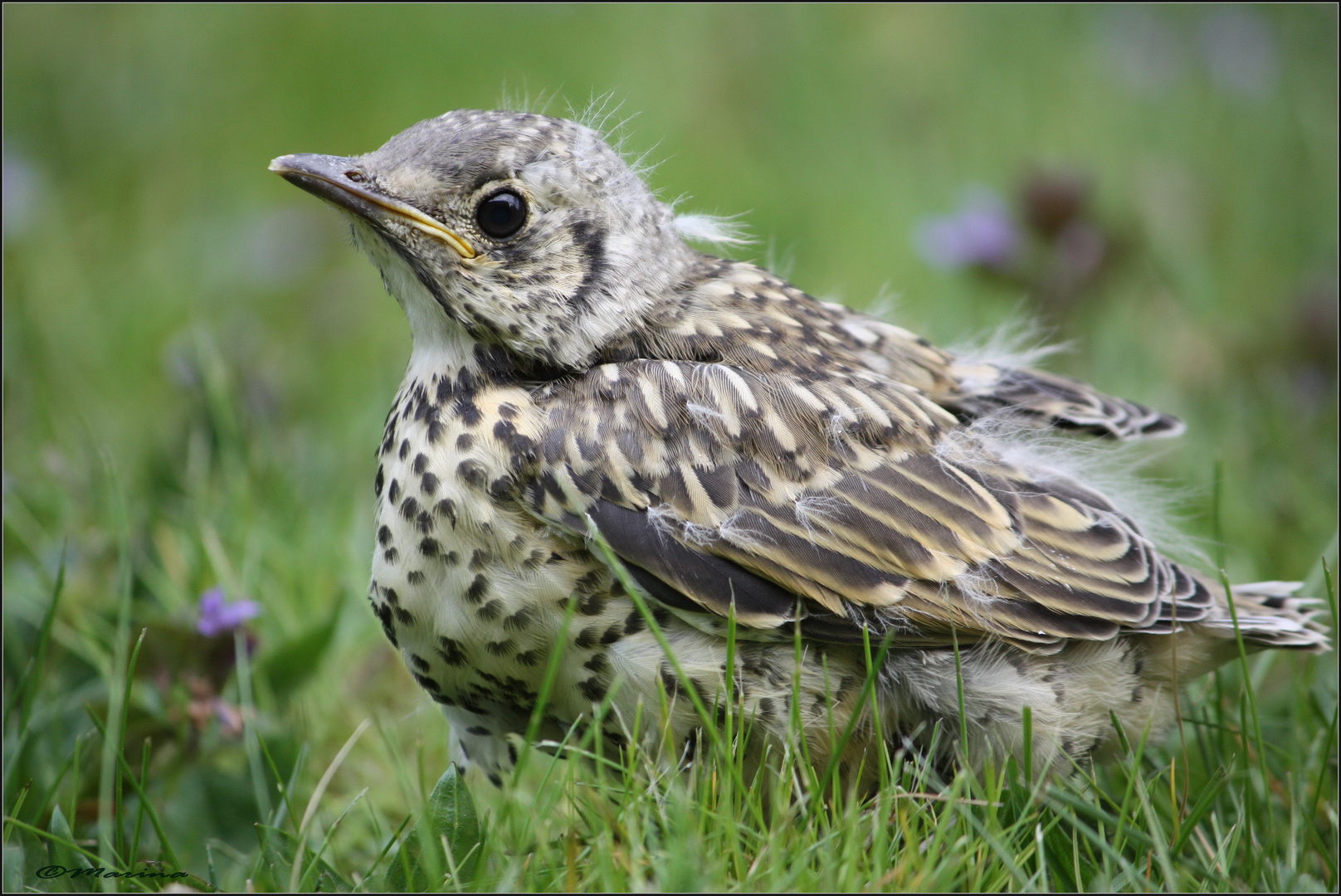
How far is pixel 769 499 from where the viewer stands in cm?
265

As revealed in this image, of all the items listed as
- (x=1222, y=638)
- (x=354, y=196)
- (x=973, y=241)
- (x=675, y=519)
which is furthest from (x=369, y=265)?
(x=1222, y=638)

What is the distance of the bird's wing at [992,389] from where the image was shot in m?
3.14

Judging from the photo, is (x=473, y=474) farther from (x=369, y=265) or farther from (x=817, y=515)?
(x=369, y=265)

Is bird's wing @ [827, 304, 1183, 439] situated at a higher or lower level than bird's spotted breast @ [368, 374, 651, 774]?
higher

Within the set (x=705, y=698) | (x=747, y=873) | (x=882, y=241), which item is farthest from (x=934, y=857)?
(x=882, y=241)

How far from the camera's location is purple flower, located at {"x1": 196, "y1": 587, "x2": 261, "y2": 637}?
3139 mm

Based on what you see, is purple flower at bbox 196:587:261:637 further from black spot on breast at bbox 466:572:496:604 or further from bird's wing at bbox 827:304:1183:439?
bird's wing at bbox 827:304:1183:439

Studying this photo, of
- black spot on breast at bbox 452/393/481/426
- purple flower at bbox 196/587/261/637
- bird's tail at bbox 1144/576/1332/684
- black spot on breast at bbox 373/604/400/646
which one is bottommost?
purple flower at bbox 196/587/261/637

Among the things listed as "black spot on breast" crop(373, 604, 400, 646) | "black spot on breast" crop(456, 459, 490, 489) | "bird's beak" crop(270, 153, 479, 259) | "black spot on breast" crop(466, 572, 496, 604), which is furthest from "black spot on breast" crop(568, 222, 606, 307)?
"black spot on breast" crop(373, 604, 400, 646)

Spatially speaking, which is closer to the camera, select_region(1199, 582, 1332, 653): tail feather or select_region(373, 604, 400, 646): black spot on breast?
select_region(373, 604, 400, 646): black spot on breast

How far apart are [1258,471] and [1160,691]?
2052 mm

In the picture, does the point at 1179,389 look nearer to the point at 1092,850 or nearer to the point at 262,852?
the point at 1092,850

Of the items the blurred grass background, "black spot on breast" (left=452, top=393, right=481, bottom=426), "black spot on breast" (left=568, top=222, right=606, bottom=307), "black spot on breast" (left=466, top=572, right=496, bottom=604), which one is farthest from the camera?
the blurred grass background

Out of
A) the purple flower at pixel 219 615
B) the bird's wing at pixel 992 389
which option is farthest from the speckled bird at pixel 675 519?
the purple flower at pixel 219 615
